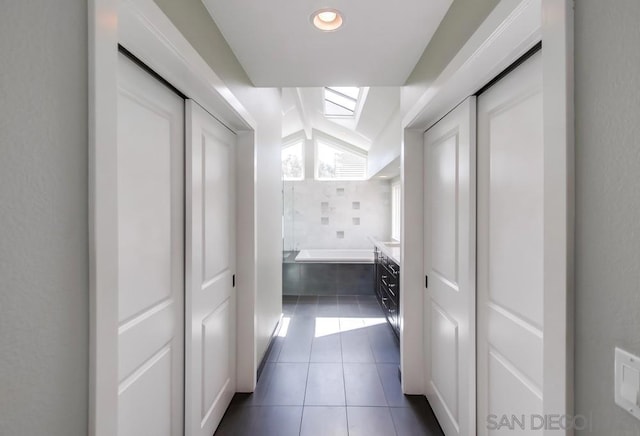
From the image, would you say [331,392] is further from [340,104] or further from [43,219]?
[340,104]

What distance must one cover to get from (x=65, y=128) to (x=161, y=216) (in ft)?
2.25

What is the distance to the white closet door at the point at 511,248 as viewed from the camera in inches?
39.9

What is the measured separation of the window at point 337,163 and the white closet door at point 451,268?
4379 millimetres

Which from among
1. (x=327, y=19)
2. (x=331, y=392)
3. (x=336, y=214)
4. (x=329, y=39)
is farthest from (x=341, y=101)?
(x=331, y=392)

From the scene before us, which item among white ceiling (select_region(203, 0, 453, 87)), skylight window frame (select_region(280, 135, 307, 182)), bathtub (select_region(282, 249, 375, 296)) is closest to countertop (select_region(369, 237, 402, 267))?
bathtub (select_region(282, 249, 375, 296))

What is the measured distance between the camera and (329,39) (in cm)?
153

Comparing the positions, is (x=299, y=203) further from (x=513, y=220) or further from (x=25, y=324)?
(x=25, y=324)

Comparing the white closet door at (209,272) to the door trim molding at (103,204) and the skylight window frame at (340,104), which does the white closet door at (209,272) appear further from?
the skylight window frame at (340,104)

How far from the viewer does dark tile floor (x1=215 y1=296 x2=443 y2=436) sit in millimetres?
1822

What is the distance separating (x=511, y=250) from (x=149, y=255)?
4.63 ft

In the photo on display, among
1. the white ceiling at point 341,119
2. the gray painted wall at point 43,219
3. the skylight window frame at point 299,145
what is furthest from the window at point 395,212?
the gray painted wall at point 43,219

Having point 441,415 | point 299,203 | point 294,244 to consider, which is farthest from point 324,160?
point 441,415

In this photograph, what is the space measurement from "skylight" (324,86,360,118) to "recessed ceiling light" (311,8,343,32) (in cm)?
260

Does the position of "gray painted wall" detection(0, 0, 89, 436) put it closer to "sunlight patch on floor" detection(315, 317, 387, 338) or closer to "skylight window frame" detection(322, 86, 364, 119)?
"sunlight patch on floor" detection(315, 317, 387, 338)
